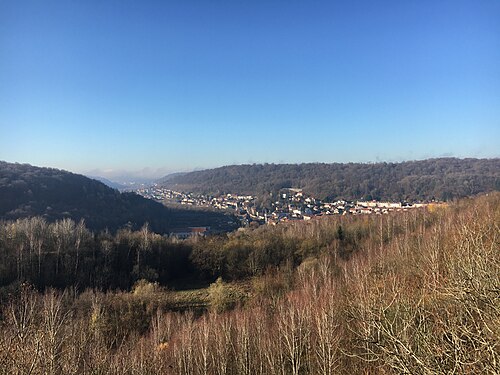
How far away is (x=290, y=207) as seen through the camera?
4847 inches

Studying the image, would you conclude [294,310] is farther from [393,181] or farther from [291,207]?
[393,181]

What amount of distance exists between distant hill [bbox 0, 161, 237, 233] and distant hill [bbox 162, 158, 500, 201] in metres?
62.0

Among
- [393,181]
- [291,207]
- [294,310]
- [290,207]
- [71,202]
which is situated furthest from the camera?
[393,181]

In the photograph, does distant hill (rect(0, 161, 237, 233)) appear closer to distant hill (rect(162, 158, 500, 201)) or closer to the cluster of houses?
the cluster of houses

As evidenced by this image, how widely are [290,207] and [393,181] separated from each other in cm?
5263

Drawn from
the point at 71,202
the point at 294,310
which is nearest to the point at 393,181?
the point at 71,202

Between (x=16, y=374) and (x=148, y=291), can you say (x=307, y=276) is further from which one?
(x=16, y=374)

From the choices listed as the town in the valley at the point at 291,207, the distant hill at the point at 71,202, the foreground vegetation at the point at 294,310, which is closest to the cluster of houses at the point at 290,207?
the town in the valley at the point at 291,207

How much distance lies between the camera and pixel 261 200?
140 metres

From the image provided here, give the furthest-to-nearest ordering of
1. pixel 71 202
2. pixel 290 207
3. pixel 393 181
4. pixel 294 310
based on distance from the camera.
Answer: pixel 393 181 < pixel 290 207 < pixel 71 202 < pixel 294 310

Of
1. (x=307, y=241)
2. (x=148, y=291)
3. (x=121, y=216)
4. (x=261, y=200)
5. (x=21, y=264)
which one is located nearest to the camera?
(x=148, y=291)

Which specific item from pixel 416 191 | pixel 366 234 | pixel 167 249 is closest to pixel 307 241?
pixel 366 234

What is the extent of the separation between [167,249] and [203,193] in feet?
441

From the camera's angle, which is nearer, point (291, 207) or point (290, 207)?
point (291, 207)
